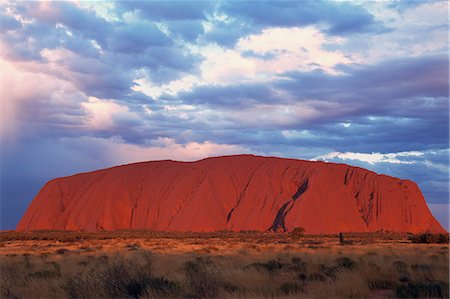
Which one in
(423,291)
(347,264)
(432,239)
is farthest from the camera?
(432,239)

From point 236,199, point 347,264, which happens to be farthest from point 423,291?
point 236,199

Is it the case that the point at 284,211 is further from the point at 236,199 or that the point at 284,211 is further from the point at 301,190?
the point at 236,199

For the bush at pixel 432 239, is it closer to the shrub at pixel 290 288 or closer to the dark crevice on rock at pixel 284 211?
the dark crevice on rock at pixel 284 211

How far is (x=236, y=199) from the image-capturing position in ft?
312

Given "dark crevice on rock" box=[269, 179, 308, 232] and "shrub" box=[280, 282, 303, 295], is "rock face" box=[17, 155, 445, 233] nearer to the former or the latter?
"dark crevice on rock" box=[269, 179, 308, 232]

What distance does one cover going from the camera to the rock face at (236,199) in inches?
3418

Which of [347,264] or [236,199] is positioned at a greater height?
[347,264]

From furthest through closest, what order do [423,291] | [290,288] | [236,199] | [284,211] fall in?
[236,199]
[284,211]
[290,288]
[423,291]

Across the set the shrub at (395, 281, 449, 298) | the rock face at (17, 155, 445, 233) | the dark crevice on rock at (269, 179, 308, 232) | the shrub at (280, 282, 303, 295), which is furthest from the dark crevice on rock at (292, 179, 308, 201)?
the shrub at (395, 281, 449, 298)

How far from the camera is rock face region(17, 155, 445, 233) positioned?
86812 millimetres

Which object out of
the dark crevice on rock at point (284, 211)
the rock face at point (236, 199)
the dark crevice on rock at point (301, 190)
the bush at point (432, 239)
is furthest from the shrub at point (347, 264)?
the dark crevice on rock at point (301, 190)

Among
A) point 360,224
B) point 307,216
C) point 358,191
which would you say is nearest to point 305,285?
point 307,216

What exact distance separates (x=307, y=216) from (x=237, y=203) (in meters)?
16.2

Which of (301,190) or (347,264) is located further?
(301,190)
